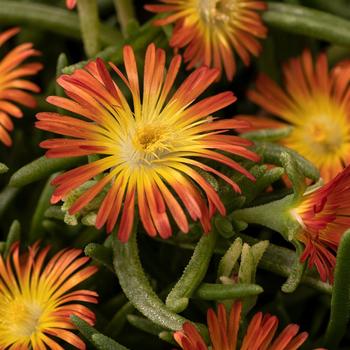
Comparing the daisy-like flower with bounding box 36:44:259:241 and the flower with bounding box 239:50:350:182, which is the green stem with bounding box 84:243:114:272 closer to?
the daisy-like flower with bounding box 36:44:259:241

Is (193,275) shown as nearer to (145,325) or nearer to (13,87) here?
(145,325)

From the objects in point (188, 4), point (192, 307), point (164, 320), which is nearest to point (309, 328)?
point (192, 307)

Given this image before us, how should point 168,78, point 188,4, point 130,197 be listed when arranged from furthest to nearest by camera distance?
point 188,4 → point 168,78 → point 130,197

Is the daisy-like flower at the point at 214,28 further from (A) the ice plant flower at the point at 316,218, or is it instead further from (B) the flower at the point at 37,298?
(B) the flower at the point at 37,298

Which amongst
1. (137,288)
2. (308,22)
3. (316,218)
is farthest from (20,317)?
(308,22)

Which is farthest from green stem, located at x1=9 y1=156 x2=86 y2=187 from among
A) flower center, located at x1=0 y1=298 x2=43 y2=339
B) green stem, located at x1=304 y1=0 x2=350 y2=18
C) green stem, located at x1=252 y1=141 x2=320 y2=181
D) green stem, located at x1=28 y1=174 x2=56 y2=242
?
green stem, located at x1=304 y1=0 x2=350 y2=18

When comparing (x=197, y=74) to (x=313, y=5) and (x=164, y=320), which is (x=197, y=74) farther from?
(x=313, y=5)
